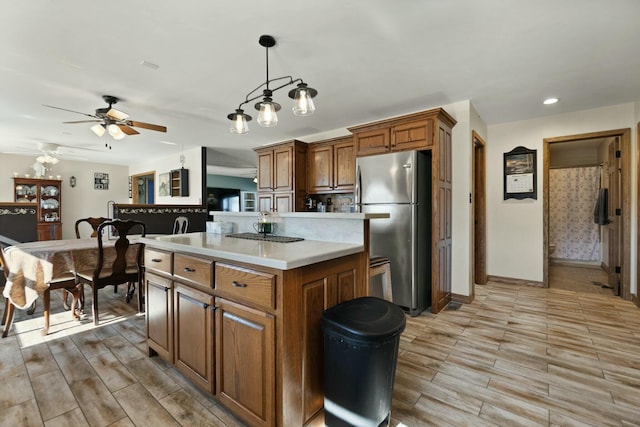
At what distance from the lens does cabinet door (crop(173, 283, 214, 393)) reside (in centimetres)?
163

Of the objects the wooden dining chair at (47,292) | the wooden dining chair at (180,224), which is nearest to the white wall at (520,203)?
the wooden dining chair at (180,224)

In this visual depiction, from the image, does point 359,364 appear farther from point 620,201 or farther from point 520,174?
point 620,201

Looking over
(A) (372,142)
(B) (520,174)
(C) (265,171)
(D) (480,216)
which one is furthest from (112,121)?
(B) (520,174)

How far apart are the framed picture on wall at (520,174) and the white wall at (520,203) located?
62mm

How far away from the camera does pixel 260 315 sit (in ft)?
4.42

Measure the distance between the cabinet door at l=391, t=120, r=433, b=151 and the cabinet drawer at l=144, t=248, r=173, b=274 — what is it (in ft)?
8.53

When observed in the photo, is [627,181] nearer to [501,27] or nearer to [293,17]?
[501,27]

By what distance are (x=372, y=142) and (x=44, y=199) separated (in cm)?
825

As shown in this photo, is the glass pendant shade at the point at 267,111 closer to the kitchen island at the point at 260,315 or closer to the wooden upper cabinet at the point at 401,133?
the kitchen island at the point at 260,315

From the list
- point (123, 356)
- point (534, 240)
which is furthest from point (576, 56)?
point (123, 356)

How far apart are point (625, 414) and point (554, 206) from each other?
596 centimetres

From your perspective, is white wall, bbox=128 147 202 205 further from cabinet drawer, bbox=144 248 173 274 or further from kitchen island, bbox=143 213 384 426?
kitchen island, bbox=143 213 384 426

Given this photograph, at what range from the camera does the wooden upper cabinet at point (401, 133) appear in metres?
3.12

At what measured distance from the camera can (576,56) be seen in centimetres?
238
